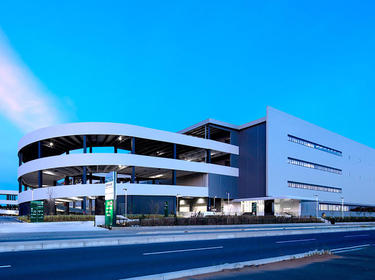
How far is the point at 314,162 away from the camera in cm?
6016

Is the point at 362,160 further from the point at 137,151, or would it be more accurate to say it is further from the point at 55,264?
the point at 55,264

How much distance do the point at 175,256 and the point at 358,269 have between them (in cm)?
566

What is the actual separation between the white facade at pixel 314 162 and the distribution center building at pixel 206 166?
0.57 ft

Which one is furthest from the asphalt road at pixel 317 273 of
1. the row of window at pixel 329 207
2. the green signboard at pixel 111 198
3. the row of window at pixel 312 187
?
the row of window at pixel 329 207

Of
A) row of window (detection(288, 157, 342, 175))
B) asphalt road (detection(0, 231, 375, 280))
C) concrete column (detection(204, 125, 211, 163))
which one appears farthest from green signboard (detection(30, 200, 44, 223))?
row of window (detection(288, 157, 342, 175))

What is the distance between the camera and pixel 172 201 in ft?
165

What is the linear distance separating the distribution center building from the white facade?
0.17 meters

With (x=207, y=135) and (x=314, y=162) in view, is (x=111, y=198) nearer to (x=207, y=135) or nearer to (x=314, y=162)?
(x=207, y=135)

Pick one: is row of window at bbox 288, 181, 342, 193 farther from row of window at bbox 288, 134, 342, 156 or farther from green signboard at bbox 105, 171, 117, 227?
green signboard at bbox 105, 171, 117, 227

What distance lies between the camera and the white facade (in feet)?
173

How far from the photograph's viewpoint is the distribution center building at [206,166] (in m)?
46.1

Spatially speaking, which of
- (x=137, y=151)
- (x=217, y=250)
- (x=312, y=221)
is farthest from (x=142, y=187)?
(x=217, y=250)

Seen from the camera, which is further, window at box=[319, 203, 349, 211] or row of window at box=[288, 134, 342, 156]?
window at box=[319, 203, 349, 211]

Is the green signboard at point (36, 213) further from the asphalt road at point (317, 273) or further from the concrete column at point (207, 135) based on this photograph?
the asphalt road at point (317, 273)
